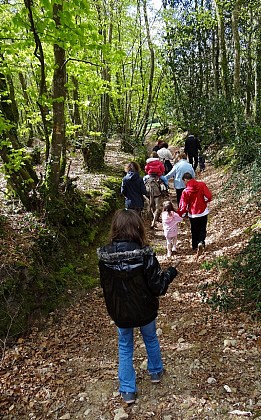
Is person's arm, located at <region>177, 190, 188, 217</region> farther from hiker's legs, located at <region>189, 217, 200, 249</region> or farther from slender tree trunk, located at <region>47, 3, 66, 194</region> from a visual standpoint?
slender tree trunk, located at <region>47, 3, 66, 194</region>

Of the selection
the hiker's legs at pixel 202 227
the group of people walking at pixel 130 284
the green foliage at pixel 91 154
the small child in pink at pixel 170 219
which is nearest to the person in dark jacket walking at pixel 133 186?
the small child in pink at pixel 170 219

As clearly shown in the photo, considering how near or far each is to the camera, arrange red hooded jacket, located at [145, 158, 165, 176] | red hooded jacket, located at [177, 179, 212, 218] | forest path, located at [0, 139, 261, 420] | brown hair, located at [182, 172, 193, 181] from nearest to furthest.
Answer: forest path, located at [0, 139, 261, 420] < red hooded jacket, located at [177, 179, 212, 218] < brown hair, located at [182, 172, 193, 181] < red hooded jacket, located at [145, 158, 165, 176]

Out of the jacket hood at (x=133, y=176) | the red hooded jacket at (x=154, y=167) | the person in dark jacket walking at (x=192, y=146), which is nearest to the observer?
the jacket hood at (x=133, y=176)

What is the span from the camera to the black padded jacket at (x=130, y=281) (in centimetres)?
339

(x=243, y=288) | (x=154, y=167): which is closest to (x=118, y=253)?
(x=243, y=288)

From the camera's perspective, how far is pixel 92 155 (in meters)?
12.5

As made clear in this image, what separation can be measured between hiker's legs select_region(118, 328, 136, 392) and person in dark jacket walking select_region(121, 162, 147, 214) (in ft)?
17.3

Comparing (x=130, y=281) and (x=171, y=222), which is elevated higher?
(x=130, y=281)

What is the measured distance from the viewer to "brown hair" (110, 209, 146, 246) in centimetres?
344

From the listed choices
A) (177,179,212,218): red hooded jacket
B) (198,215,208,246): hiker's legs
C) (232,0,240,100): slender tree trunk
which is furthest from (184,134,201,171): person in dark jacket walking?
(198,215,208,246): hiker's legs

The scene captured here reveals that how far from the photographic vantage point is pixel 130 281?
11.3ft

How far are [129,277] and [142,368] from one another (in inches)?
62.8

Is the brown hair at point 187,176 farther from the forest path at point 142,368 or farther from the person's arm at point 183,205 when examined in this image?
the forest path at point 142,368

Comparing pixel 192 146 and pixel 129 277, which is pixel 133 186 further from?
pixel 192 146
